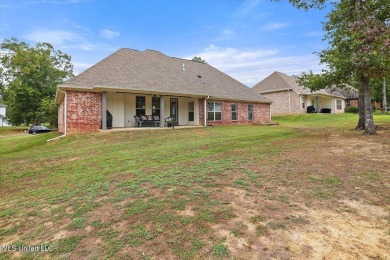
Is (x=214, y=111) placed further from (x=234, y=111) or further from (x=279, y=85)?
(x=279, y=85)

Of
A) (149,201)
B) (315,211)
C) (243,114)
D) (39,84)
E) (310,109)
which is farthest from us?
(39,84)

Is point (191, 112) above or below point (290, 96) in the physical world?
below

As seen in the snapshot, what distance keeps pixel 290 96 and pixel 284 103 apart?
1174 millimetres

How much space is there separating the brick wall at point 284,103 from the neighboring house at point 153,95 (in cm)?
920

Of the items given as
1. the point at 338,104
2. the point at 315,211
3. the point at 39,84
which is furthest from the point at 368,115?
the point at 39,84

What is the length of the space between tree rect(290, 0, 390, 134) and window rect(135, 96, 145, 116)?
406 inches

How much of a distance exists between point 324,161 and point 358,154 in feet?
5.20

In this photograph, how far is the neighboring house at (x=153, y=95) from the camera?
47.1 feet

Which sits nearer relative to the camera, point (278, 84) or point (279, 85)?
point (279, 85)

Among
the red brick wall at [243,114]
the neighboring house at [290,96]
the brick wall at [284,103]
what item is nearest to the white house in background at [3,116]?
the neighboring house at [290,96]

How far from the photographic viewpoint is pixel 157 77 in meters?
18.1

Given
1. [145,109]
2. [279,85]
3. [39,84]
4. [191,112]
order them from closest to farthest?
1. [145,109]
2. [191,112]
3. [279,85]
4. [39,84]

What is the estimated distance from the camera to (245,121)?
73.4 feet

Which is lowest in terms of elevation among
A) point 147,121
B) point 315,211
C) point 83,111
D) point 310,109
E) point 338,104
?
point 315,211
